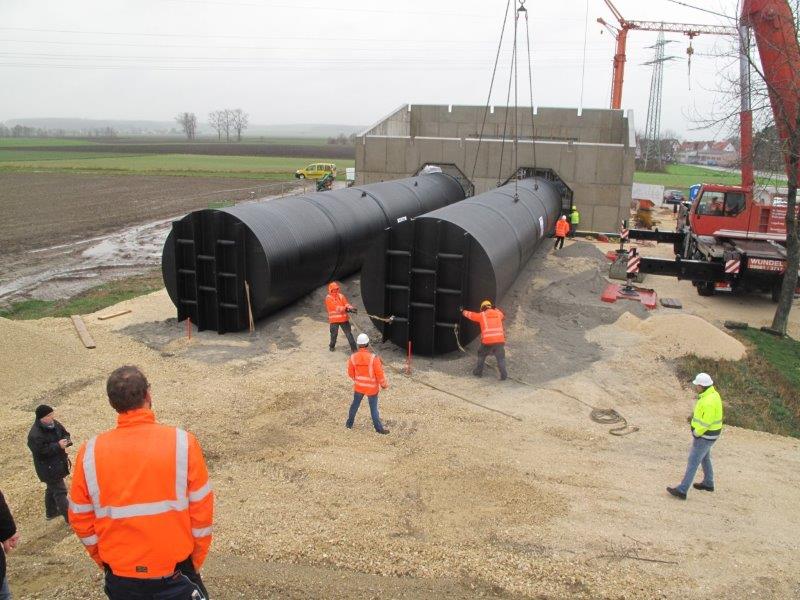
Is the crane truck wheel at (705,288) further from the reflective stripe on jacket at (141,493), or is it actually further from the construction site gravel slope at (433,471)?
the reflective stripe on jacket at (141,493)

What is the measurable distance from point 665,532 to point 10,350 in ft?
33.2

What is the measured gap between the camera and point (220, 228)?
13.0 m

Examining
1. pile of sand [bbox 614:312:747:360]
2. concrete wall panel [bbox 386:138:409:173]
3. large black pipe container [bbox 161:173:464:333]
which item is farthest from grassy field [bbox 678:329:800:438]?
concrete wall panel [bbox 386:138:409:173]

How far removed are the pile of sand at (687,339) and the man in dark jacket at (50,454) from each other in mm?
10304

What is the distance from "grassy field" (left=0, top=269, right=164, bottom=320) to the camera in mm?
15703

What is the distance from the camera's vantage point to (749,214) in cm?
1916

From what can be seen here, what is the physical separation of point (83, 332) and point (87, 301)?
14.2 feet

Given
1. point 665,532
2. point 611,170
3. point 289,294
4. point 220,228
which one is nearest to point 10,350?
point 220,228

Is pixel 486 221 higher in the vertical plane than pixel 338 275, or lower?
higher

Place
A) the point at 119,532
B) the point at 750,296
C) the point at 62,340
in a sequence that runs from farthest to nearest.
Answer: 1. the point at 750,296
2. the point at 62,340
3. the point at 119,532

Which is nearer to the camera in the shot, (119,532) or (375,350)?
(119,532)

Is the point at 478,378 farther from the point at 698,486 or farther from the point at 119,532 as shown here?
the point at 119,532

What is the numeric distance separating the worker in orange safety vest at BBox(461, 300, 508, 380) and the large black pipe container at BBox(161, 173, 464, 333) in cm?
431

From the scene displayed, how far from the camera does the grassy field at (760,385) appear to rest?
409 inches
